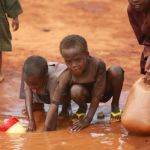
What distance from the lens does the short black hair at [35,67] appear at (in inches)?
209

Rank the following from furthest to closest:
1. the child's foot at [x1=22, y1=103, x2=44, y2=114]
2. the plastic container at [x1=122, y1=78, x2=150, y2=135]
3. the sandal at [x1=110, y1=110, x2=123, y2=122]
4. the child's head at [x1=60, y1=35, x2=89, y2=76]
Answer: the child's foot at [x1=22, y1=103, x2=44, y2=114] < the sandal at [x1=110, y1=110, x2=123, y2=122] < the child's head at [x1=60, y1=35, x2=89, y2=76] < the plastic container at [x1=122, y1=78, x2=150, y2=135]

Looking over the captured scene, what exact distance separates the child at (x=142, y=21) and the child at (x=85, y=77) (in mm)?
374

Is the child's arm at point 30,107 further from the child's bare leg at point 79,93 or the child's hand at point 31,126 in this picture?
the child's bare leg at point 79,93

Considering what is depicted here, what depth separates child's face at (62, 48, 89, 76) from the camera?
16.9 ft

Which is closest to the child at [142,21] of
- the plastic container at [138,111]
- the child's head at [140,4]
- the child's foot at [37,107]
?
the child's head at [140,4]

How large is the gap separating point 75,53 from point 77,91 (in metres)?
0.38

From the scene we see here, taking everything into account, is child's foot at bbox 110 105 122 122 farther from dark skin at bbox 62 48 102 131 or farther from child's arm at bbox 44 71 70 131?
child's arm at bbox 44 71 70 131

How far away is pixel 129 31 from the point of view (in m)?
9.17

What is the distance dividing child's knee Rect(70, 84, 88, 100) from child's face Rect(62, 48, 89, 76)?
0.61ft

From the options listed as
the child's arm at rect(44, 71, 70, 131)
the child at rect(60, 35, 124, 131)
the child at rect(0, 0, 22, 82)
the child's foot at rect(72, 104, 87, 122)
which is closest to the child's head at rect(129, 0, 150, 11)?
the child at rect(60, 35, 124, 131)

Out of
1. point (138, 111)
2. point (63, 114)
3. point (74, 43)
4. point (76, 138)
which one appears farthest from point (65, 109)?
point (138, 111)

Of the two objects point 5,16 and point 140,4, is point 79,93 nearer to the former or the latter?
point 140,4

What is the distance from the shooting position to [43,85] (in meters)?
5.51

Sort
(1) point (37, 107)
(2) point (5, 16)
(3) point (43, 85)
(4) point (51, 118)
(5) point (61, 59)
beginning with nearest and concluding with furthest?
(4) point (51, 118)
(3) point (43, 85)
(1) point (37, 107)
(2) point (5, 16)
(5) point (61, 59)
